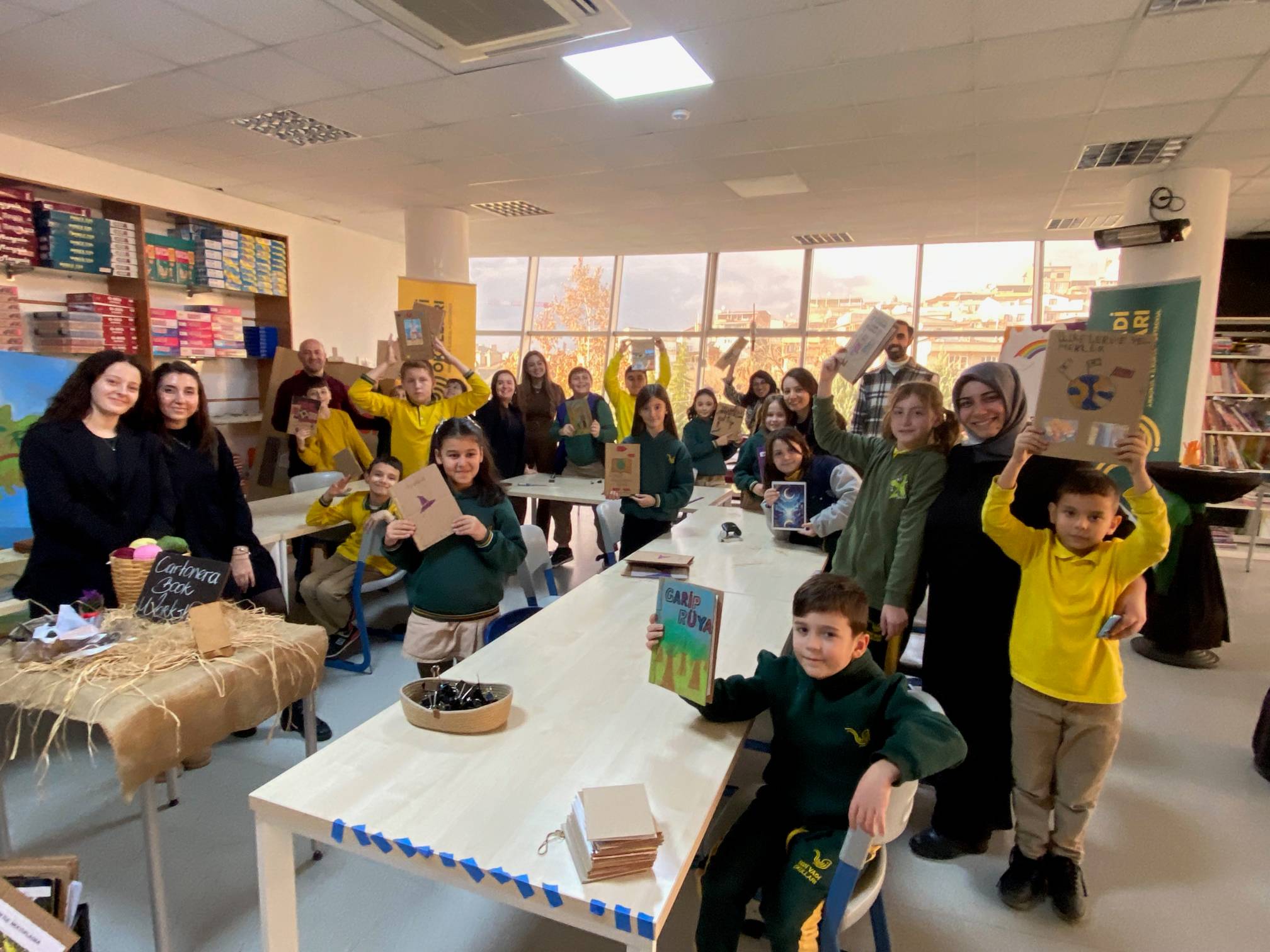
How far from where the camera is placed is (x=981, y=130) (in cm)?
425

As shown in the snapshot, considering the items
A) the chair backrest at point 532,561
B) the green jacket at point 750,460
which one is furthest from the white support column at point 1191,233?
the chair backrest at point 532,561

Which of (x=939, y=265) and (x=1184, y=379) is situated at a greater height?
(x=939, y=265)

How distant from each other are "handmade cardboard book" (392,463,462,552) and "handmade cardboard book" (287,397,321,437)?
2.58 metres

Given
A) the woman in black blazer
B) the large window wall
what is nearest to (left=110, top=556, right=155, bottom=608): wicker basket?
the woman in black blazer

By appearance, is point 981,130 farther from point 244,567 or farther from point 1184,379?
point 244,567

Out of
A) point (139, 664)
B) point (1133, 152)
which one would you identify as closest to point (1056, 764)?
point (139, 664)

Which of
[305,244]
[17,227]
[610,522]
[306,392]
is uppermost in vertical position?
[305,244]

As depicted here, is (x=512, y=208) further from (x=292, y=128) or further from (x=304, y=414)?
(x=304, y=414)

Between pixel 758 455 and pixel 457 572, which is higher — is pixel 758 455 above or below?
above

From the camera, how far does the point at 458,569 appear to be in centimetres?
239

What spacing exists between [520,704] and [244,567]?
156 centimetres

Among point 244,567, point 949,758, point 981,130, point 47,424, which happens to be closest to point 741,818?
point 949,758

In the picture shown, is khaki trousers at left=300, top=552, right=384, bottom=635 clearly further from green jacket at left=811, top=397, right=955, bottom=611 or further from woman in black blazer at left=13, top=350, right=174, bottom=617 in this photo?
green jacket at left=811, top=397, right=955, bottom=611

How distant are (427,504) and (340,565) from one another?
70.4 inches
